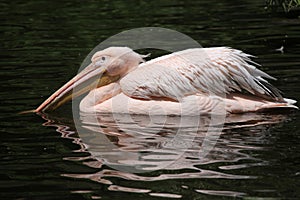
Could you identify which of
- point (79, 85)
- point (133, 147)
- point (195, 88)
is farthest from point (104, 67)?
point (133, 147)

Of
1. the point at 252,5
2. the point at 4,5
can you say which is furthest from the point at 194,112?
the point at 4,5

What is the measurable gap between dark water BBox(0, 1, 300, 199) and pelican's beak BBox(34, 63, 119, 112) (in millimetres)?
135

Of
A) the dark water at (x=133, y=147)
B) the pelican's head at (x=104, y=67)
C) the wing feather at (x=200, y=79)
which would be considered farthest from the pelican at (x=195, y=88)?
the pelican's head at (x=104, y=67)

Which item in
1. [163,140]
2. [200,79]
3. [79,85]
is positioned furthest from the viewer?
[79,85]

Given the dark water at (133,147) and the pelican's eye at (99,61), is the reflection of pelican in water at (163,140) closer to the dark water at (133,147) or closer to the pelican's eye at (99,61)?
the dark water at (133,147)

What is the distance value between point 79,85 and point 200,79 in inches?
47.5

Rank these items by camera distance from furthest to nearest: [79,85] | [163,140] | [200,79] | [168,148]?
[79,85] < [200,79] < [163,140] < [168,148]

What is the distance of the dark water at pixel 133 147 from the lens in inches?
170

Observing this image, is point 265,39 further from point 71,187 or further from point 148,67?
point 71,187

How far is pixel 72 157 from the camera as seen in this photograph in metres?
5.07

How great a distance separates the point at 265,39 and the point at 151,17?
2.54 metres

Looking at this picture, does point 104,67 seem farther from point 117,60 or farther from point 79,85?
point 79,85

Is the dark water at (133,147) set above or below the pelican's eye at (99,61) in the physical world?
below

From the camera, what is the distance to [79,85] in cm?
671
